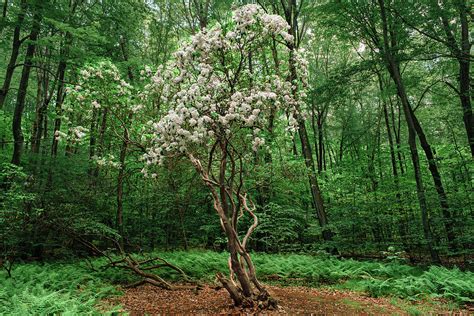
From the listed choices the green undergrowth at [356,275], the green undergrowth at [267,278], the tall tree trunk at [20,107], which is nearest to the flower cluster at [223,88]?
the green undergrowth at [267,278]

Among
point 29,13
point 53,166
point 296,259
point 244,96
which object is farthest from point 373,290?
point 29,13

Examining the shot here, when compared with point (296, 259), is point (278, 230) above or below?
above

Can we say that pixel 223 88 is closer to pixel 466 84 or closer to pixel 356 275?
pixel 356 275

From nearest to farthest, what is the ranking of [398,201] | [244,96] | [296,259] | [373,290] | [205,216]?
[244,96]
[373,290]
[296,259]
[398,201]
[205,216]

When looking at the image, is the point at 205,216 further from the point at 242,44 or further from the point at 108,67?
the point at 242,44

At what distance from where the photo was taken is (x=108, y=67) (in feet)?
30.6

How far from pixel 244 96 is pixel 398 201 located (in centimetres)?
1015

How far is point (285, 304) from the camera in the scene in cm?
621

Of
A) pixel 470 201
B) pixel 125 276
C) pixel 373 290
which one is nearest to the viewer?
pixel 373 290

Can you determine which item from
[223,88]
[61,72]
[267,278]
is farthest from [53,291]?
[61,72]

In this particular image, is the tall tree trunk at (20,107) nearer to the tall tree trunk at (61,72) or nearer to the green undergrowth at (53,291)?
the tall tree trunk at (61,72)

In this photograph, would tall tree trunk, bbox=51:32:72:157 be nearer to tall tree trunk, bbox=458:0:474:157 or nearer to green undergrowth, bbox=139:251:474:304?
green undergrowth, bbox=139:251:474:304

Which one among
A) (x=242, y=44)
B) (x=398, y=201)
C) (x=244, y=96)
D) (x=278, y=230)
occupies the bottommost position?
(x=278, y=230)

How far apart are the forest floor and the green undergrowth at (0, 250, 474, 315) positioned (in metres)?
0.52
